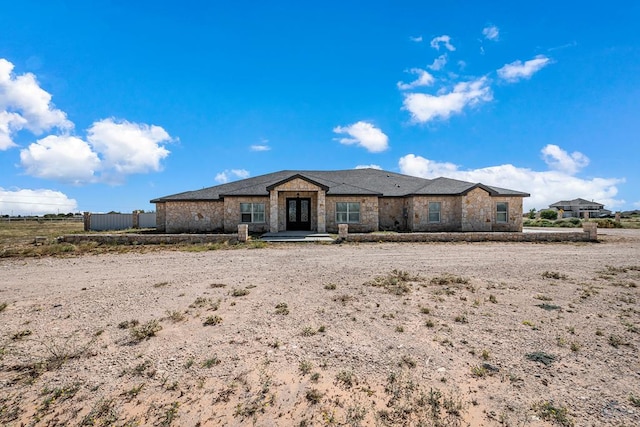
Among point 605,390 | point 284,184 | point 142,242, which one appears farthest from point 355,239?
point 605,390

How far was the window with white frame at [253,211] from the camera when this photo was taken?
2214 cm

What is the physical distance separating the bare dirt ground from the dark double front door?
46.7 feet

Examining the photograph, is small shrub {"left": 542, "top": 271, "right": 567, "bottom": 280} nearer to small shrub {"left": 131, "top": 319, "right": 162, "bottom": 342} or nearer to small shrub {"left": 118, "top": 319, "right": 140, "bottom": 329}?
small shrub {"left": 131, "top": 319, "right": 162, "bottom": 342}

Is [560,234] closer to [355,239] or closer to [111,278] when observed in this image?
[355,239]

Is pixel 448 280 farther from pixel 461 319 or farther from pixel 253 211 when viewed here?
pixel 253 211

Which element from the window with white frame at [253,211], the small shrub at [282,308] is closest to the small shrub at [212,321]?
the small shrub at [282,308]

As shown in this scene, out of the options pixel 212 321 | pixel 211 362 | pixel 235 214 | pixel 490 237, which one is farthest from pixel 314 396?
pixel 235 214

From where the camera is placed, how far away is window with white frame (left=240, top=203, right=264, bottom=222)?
22141 millimetres

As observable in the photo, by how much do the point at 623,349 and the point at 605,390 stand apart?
4.65ft

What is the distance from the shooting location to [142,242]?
16297 mm

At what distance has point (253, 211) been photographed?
72.8 feet

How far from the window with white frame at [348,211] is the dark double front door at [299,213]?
2.41 m

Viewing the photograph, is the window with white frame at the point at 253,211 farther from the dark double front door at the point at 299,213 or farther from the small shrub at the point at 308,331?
the small shrub at the point at 308,331

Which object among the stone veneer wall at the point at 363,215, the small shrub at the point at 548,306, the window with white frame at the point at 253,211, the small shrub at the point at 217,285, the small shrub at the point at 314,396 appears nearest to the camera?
the small shrub at the point at 314,396
